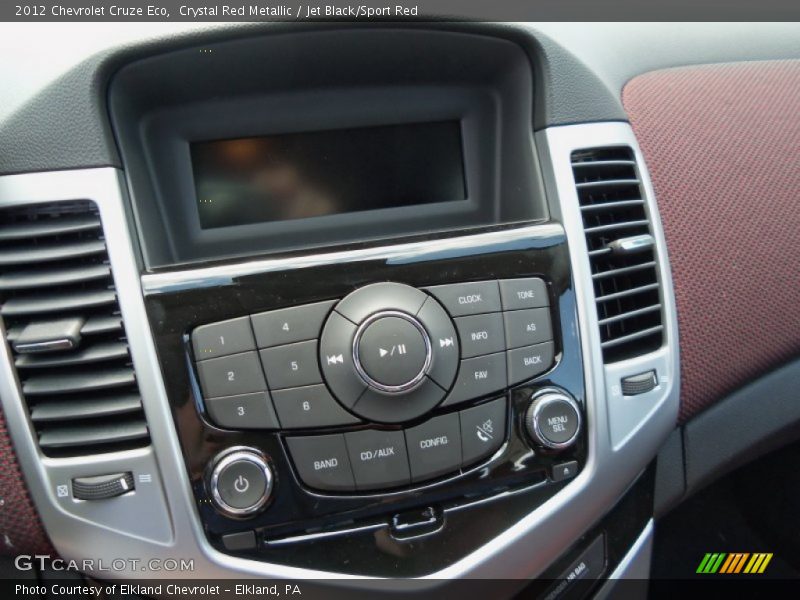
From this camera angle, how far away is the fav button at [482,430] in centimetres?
86

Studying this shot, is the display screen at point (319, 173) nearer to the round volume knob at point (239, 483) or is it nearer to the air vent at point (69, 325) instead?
the air vent at point (69, 325)

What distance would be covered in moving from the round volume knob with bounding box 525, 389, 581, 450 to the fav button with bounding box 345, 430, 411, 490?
19 centimetres

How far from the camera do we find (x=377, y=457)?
83cm

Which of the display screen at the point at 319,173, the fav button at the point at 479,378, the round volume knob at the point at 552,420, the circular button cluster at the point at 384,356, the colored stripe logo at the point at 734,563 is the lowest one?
the colored stripe logo at the point at 734,563

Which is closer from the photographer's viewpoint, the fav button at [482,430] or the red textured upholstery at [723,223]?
the fav button at [482,430]

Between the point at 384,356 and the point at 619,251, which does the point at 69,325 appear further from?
the point at 619,251

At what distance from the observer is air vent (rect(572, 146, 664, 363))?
0.94 metres

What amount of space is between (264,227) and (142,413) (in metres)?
0.34

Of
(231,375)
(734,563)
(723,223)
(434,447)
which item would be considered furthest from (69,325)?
(734,563)

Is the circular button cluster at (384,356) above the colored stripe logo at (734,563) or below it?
above

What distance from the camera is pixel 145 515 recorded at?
805 mm

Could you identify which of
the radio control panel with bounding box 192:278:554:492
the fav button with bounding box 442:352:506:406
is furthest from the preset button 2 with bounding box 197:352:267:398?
the fav button with bounding box 442:352:506:406

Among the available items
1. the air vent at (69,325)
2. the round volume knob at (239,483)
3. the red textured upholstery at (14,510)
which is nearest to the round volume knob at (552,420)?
the round volume knob at (239,483)

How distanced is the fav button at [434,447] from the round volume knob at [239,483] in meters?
0.19
